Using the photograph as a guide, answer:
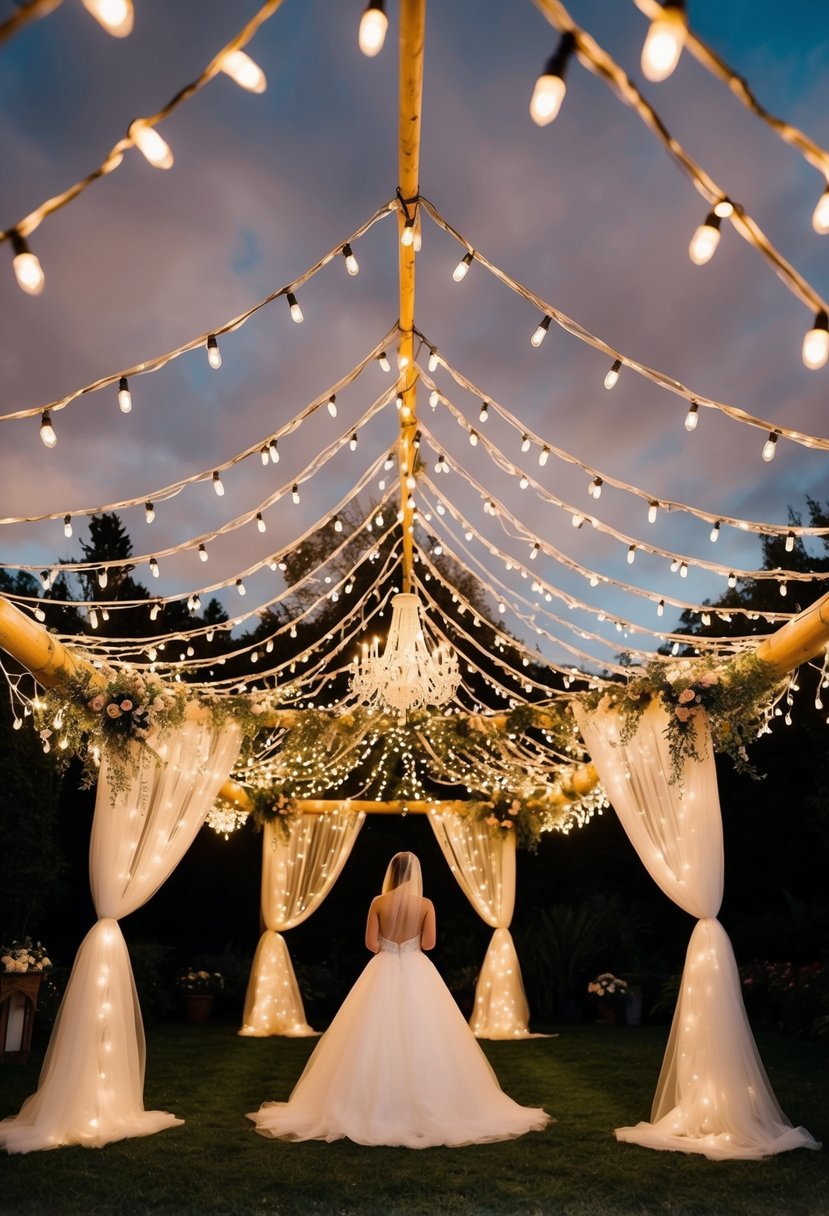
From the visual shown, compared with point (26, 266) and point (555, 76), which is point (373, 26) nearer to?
point (555, 76)

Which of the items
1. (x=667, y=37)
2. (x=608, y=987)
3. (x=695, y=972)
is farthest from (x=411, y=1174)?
(x=608, y=987)

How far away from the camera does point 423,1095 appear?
209 inches

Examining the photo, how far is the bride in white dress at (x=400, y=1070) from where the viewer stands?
5.21 meters

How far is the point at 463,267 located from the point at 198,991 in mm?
9371

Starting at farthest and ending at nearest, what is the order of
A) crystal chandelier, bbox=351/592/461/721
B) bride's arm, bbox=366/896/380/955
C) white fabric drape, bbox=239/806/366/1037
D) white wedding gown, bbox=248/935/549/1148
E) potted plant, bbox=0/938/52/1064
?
white fabric drape, bbox=239/806/366/1037 < potted plant, bbox=0/938/52/1064 < crystal chandelier, bbox=351/592/461/721 < bride's arm, bbox=366/896/380/955 < white wedding gown, bbox=248/935/549/1148

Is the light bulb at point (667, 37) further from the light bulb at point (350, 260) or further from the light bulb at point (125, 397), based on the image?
the light bulb at point (125, 397)

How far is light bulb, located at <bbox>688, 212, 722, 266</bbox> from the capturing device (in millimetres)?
2072

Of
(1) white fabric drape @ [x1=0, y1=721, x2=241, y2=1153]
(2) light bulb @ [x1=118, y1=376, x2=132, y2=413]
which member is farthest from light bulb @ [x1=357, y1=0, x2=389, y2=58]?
(1) white fabric drape @ [x1=0, y1=721, x2=241, y2=1153]

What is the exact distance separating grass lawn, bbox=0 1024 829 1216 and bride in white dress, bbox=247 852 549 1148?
160 mm

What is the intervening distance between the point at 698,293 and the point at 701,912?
3.41 meters

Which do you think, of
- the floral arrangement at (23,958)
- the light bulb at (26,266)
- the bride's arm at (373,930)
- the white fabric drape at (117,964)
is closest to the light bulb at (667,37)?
the light bulb at (26,266)

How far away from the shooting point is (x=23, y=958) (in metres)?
7.81

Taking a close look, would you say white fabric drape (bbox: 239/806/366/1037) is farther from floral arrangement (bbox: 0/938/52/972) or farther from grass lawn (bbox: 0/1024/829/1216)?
grass lawn (bbox: 0/1024/829/1216)

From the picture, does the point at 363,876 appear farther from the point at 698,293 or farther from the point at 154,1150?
the point at 698,293
